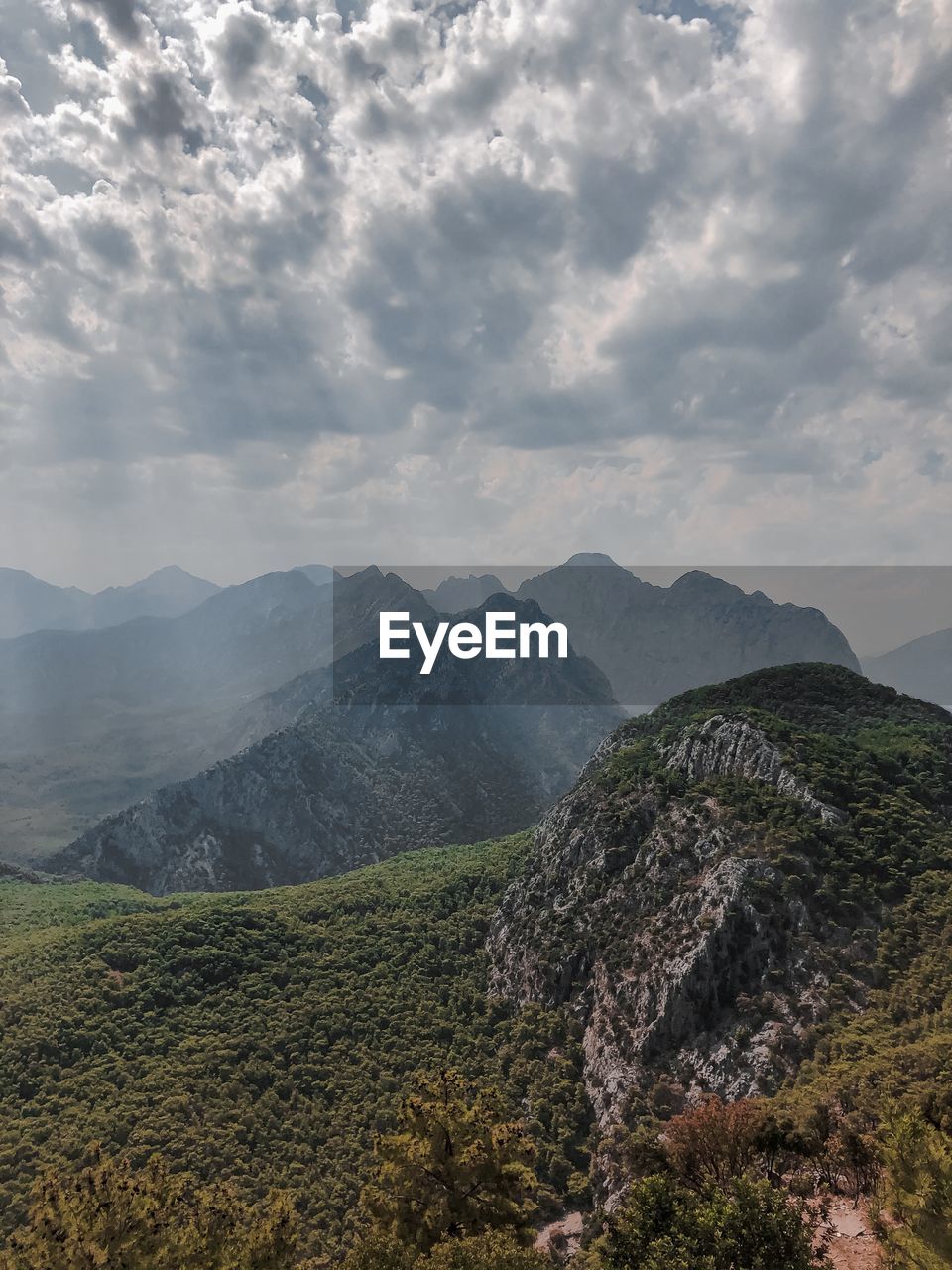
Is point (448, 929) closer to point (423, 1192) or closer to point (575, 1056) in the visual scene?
point (575, 1056)

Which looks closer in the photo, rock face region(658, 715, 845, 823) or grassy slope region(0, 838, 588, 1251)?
grassy slope region(0, 838, 588, 1251)

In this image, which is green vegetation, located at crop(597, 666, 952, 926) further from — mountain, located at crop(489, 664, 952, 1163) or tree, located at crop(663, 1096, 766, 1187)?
tree, located at crop(663, 1096, 766, 1187)

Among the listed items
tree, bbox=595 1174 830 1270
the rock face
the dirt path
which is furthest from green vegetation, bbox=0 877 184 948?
the dirt path

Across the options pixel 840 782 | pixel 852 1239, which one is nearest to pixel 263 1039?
pixel 852 1239

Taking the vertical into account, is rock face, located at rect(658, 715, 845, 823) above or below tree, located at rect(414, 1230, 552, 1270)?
above

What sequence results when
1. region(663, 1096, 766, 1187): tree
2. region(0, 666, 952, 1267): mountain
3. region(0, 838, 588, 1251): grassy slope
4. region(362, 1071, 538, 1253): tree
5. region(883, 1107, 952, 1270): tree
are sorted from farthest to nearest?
1. region(0, 838, 588, 1251): grassy slope
2. region(0, 666, 952, 1267): mountain
3. region(663, 1096, 766, 1187): tree
4. region(362, 1071, 538, 1253): tree
5. region(883, 1107, 952, 1270): tree
